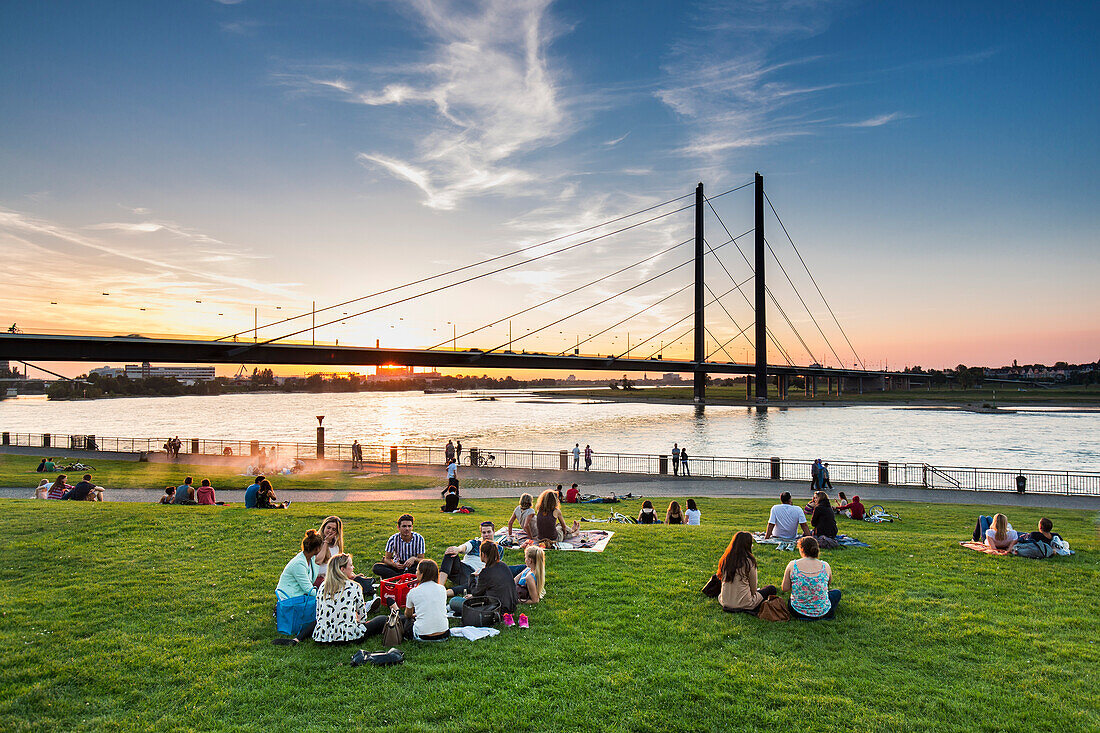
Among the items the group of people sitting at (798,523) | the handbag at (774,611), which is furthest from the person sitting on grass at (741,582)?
the group of people sitting at (798,523)

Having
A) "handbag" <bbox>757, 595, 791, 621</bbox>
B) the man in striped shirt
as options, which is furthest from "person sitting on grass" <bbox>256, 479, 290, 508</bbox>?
"handbag" <bbox>757, 595, 791, 621</bbox>

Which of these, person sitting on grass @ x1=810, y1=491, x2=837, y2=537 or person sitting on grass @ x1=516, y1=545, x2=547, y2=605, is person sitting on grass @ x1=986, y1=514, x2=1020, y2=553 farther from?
person sitting on grass @ x1=516, y1=545, x2=547, y2=605

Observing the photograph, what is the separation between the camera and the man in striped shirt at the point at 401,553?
8.05 m

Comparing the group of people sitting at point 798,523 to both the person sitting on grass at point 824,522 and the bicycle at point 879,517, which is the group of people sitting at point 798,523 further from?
the bicycle at point 879,517

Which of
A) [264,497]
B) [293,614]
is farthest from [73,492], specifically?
[293,614]

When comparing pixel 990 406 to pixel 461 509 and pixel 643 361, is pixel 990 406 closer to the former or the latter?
pixel 643 361

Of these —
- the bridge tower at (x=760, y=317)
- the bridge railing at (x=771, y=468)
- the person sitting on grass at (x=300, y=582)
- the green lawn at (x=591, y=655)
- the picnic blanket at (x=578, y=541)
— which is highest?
the bridge tower at (x=760, y=317)

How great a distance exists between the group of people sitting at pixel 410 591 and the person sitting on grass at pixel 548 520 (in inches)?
61.4

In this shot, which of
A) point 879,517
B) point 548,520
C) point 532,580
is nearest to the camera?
point 532,580

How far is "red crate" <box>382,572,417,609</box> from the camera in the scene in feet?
23.0

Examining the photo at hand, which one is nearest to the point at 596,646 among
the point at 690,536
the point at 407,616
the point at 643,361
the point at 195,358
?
the point at 407,616

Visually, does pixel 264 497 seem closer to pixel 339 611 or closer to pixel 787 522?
pixel 339 611

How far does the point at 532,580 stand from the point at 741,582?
2.45 m

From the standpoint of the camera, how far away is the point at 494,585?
687 centimetres
